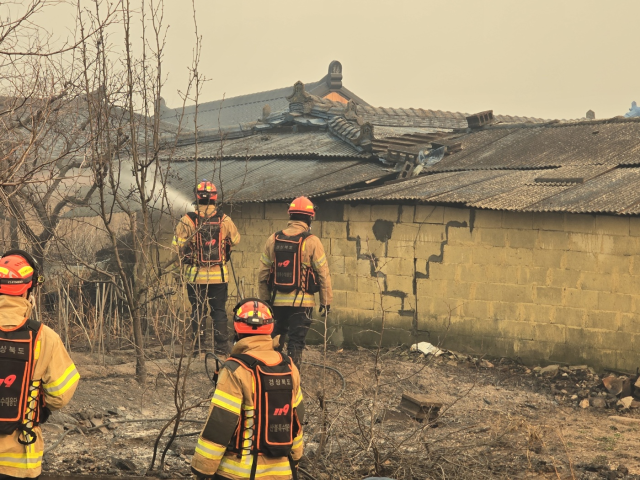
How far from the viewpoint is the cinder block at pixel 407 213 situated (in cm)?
999

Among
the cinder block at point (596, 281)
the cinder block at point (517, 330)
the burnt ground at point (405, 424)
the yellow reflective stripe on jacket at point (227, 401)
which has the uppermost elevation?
the cinder block at point (596, 281)

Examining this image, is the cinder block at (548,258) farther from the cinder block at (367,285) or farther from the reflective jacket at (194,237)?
the reflective jacket at (194,237)

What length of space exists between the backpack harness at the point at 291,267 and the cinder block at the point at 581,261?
2.89 meters

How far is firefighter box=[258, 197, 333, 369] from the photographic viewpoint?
7.99 metres

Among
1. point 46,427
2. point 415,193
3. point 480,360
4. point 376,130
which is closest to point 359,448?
point 46,427

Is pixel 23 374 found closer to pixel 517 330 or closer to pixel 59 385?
pixel 59 385

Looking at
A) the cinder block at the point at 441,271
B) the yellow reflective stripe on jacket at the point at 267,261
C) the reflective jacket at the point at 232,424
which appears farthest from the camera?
the cinder block at the point at 441,271

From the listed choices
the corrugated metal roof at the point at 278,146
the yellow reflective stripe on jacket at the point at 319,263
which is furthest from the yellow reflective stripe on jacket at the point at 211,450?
the corrugated metal roof at the point at 278,146

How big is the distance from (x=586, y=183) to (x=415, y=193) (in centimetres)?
204

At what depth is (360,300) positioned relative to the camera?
10422 mm

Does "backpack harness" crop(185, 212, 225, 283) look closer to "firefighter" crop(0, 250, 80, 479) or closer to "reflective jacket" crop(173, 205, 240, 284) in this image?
"reflective jacket" crop(173, 205, 240, 284)

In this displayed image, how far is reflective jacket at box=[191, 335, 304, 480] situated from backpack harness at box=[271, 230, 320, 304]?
13.5ft

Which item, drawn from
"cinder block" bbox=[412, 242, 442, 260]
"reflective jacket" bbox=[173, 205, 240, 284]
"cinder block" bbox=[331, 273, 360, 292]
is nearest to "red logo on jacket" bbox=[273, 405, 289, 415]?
"reflective jacket" bbox=[173, 205, 240, 284]

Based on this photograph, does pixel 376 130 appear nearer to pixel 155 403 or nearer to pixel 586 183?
pixel 586 183
